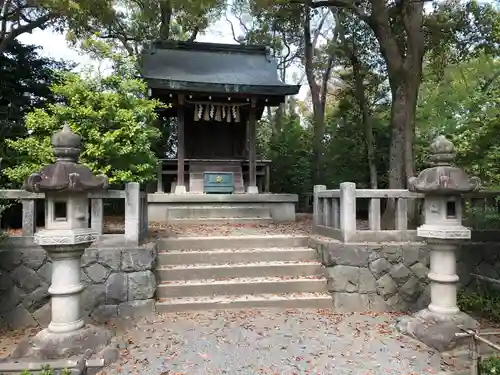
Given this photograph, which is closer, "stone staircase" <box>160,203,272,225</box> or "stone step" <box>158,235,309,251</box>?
"stone step" <box>158,235,309,251</box>

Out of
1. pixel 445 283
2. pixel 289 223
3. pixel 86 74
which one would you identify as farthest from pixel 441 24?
pixel 86 74

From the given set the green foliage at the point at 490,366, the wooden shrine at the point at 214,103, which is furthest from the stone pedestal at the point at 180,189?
the green foliage at the point at 490,366

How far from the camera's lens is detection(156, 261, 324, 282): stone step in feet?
19.9

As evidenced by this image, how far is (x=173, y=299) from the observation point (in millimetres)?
5660

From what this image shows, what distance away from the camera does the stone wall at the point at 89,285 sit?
5336mm

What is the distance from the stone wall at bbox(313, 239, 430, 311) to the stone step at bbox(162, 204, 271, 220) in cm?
445

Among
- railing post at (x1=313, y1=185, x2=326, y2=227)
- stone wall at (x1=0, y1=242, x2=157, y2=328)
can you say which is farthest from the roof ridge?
stone wall at (x1=0, y1=242, x2=157, y2=328)

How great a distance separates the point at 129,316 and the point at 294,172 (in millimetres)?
10178

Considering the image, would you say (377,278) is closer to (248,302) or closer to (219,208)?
(248,302)

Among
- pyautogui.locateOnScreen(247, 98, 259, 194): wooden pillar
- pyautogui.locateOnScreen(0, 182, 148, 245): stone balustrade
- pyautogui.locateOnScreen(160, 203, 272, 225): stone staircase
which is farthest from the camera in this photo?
pyautogui.locateOnScreen(247, 98, 259, 194): wooden pillar

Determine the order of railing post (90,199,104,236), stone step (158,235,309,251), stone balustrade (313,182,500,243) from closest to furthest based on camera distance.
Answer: railing post (90,199,104,236) → stone balustrade (313,182,500,243) → stone step (158,235,309,251)

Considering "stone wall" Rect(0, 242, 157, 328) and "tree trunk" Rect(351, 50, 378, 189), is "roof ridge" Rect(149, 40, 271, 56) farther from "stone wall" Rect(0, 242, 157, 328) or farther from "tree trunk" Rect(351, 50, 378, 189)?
"stone wall" Rect(0, 242, 157, 328)

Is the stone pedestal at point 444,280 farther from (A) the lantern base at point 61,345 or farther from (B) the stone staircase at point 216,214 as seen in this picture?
(B) the stone staircase at point 216,214

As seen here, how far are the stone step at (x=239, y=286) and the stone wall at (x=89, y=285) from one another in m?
0.36
